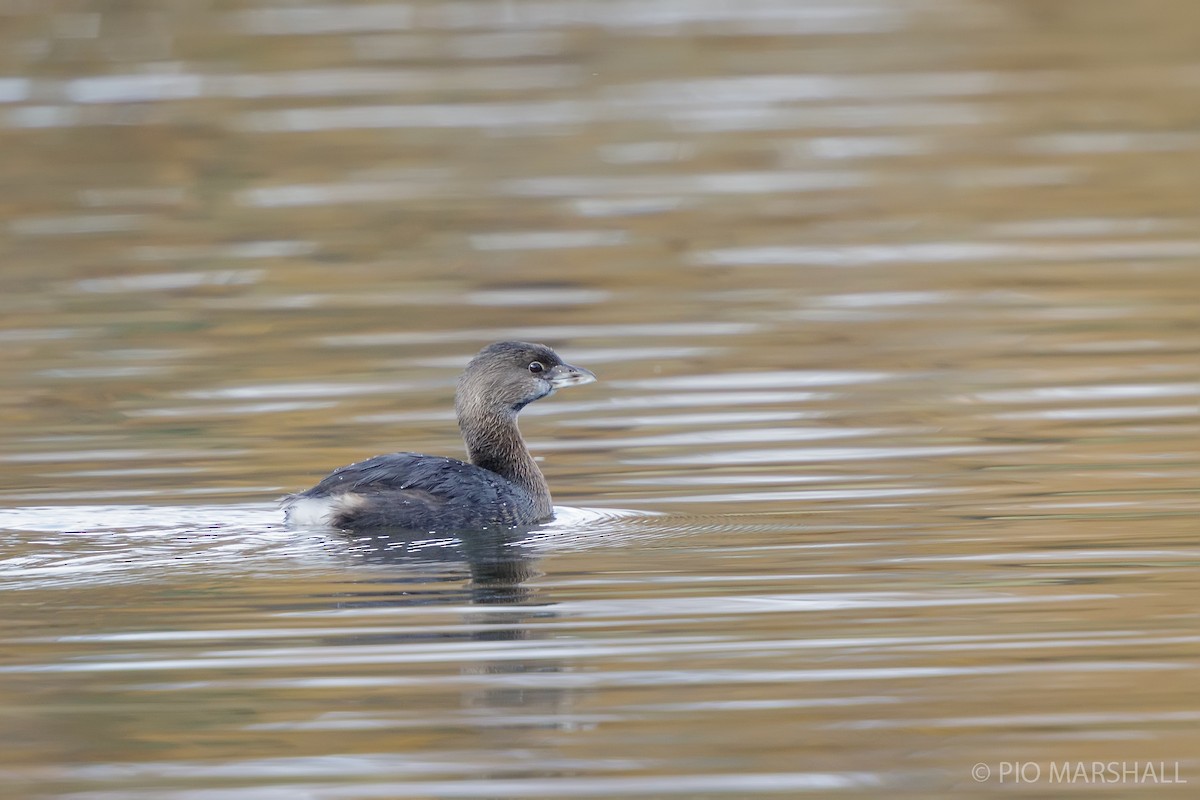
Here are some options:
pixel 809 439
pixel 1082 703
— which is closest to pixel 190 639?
pixel 1082 703

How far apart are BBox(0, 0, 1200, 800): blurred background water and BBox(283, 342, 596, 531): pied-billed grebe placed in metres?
0.18

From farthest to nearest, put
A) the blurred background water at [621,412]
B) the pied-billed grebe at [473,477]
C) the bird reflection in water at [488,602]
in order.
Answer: the pied-billed grebe at [473,477]
the bird reflection in water at [488,602]
the blurred background water at [621,412]

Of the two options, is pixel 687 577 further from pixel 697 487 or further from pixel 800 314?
pixel 800 314

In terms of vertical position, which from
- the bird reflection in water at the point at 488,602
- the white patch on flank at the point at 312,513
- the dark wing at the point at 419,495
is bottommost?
the bird reflection in water at the point at 488,602

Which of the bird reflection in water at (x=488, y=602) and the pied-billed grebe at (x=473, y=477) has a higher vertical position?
the pied-billed grebe at (x=473, y=477)

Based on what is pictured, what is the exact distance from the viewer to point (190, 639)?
707cm

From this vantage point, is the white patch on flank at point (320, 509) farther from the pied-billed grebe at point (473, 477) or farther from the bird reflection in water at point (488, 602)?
the bird reflection in water at point (488, 602)

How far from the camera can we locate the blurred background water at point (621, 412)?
20.6 ft

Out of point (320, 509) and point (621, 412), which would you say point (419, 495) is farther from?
point (621, 412)

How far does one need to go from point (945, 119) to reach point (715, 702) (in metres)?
13.4

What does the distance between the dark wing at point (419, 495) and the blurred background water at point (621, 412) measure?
18cm

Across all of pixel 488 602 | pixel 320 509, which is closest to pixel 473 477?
pixel 320 509

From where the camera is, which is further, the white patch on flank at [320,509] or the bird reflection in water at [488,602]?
the white patch on flank at [320,509]

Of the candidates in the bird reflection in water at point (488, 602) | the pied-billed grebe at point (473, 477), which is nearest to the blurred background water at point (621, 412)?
the bird reflection in water at point (488, 602)
